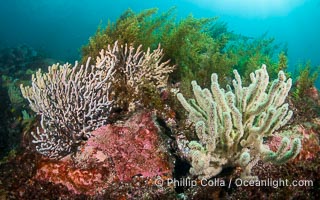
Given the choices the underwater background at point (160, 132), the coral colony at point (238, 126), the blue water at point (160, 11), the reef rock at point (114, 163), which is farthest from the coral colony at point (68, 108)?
the blue water at point (160, 11)

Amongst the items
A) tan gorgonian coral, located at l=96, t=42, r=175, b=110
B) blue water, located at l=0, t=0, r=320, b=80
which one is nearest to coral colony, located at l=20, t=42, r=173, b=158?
tan gorgonian coral, located at l=96, t=42, r=175, b=110

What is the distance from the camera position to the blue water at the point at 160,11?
91938 mm

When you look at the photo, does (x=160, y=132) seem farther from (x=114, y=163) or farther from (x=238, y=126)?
(x=238, y=126)

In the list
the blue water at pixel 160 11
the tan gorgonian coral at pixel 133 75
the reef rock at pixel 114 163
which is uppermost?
the blue water at pixel 160 11

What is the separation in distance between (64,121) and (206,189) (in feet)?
7.95

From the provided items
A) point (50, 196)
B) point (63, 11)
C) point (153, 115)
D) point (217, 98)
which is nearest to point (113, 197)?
point (50, 196)

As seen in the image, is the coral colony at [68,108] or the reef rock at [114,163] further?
the coral colony at [68,108]

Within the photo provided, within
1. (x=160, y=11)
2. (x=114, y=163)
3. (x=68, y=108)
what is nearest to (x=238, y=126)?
(x=114, y=163)

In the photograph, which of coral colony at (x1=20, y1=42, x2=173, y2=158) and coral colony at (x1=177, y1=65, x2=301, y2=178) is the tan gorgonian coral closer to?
coral colony at (x1=20, y1=42, x2=173, y2=158)

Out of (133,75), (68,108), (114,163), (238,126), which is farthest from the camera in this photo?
(133,75)

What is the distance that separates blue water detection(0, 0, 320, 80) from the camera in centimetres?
9194

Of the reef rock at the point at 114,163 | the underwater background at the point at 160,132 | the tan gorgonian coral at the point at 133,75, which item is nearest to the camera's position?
the underwater background at the point at 160,132

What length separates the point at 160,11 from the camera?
9194 centimetres

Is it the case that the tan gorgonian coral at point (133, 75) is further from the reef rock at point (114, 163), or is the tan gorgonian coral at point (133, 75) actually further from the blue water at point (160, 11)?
the blue water at point (160, 11)
